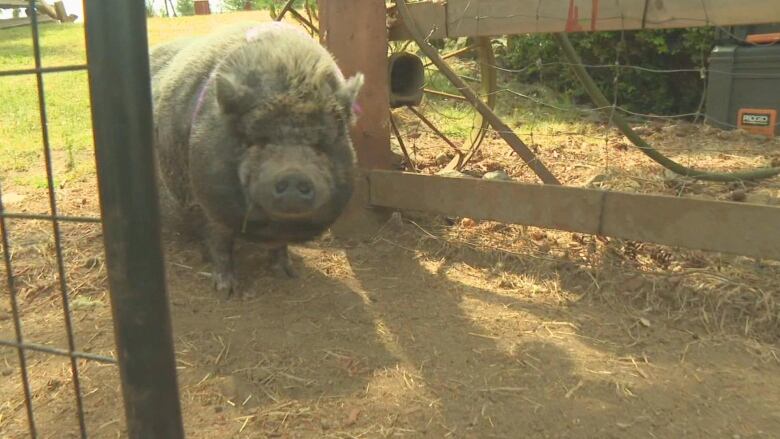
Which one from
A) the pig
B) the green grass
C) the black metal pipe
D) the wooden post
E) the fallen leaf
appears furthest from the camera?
the green grass

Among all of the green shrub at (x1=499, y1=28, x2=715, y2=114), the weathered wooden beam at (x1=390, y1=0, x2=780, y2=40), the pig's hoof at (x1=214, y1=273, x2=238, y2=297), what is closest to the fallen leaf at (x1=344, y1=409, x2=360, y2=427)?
the pig's hoof at (x1=214, y1=273, x2=238, y2=297)

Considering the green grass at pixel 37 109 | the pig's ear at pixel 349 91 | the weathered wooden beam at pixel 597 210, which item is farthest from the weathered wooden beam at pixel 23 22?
the weathered wooden beam at pixel 597 210

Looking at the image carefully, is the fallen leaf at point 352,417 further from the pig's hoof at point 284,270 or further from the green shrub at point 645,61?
the green shrub at point 645,61

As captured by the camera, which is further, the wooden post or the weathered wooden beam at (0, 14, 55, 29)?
the wooden post

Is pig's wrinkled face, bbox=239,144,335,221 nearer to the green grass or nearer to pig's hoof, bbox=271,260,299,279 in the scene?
pig's hoof, bbox=271,260,299,279

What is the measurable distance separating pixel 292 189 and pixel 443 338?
104cm

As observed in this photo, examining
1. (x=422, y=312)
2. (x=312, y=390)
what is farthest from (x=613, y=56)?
(x=312, y=390)

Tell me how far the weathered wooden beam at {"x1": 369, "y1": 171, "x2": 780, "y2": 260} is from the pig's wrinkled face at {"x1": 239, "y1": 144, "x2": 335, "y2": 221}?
38.5 inches

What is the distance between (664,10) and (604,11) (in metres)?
0.31

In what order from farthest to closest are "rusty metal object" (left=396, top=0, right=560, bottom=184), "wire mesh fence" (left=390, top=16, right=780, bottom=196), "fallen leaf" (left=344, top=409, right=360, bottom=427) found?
"wire mesh fence" (left=390, top=16, right=780, bottom=196) < "rusty metal object" (left=396, top=0, right=560, bottom=184) < "fallen leaf" (left=344, top=409, right=360, bottom=427)

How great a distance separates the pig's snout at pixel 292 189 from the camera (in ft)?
10.0

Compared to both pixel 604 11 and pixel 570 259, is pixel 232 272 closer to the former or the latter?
pixel 570 259

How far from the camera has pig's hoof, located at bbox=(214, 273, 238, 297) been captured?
384cm

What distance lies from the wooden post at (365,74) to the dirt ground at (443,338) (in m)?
0.17
